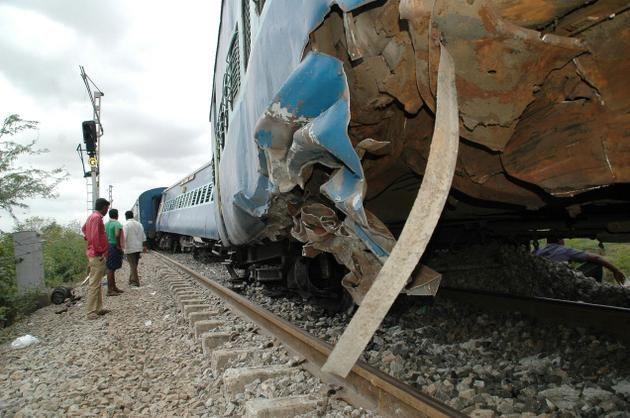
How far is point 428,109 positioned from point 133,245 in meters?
9.61

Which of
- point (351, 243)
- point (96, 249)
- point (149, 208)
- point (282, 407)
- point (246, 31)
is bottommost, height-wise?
point (282, 407)

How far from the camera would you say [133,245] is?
10484 mm

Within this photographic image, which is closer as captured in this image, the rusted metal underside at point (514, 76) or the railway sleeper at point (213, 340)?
the rusted metal underside at point (514, 76)

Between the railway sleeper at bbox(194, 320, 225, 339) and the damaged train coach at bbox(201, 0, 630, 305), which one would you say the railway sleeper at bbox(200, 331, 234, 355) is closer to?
the railway sleeper at bbox(194, 320, 225, 339)

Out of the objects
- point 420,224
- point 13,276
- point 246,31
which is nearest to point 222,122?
point 246,31

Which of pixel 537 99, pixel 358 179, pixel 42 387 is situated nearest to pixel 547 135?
pixel 537 99

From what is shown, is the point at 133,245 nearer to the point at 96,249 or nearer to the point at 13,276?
the point at 13,276

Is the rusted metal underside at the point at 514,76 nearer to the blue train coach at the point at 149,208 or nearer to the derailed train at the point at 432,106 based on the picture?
the derailed train at the point at 432,106

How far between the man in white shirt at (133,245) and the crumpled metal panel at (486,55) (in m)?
9.61

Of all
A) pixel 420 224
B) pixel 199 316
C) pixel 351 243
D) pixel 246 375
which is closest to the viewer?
pixel 420 224

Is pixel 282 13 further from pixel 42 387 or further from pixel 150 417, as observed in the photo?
pixel 42 387

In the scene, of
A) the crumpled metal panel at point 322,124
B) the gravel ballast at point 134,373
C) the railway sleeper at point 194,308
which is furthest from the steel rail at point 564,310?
the railway sleeper at point 194,308

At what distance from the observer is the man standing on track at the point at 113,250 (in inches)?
349

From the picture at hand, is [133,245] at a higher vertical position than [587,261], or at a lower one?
higher
